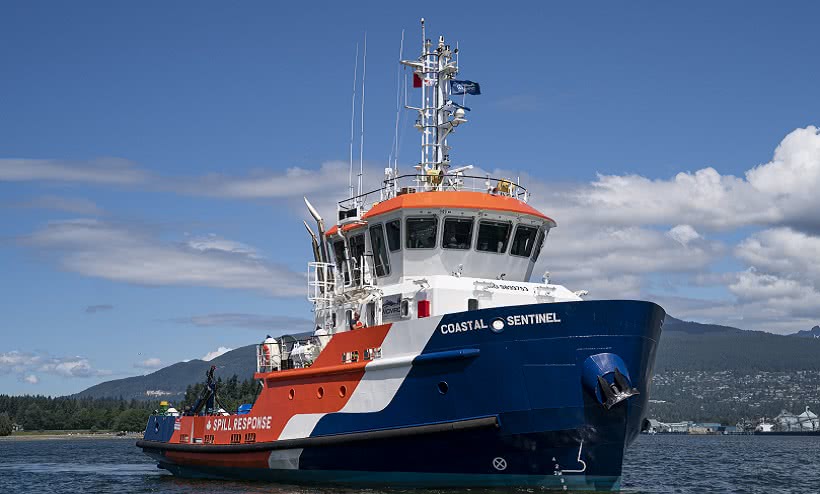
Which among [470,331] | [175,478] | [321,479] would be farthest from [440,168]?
[175,478]

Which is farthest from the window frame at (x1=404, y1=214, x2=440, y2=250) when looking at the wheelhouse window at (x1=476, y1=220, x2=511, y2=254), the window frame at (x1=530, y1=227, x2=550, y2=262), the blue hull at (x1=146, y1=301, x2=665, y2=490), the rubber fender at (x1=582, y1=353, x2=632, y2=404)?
the rubber fender at (x1=582, y1=353, x2=632, y2=404)

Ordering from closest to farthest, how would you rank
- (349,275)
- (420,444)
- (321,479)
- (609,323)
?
(609,323) < (420,444) < (321,479) < (349,275)

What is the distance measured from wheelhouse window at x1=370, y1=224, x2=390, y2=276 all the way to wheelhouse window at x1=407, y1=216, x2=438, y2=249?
75cm

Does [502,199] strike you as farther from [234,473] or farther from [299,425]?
[234,473]

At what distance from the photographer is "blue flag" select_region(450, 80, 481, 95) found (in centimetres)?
2059

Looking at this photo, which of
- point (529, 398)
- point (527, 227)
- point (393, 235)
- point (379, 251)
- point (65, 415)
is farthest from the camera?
point (65, 415)

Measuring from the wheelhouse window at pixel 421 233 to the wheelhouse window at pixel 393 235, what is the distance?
25 centimetres

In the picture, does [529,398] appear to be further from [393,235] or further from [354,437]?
[393,235]

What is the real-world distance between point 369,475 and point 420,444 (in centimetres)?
141

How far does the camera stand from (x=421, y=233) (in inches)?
720

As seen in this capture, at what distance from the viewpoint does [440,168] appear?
2030cm

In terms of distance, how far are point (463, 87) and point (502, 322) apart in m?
6.89

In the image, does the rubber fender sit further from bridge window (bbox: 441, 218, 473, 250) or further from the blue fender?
bridge window (bbox: 441, 218, 473, 250)

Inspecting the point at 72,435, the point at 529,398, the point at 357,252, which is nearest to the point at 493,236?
the point at 357,252
